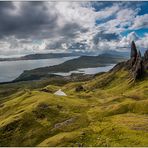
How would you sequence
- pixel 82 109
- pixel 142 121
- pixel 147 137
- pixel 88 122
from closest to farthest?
pixel 147 137
pixel 142 121
pixel 88 122
pixel 82 109

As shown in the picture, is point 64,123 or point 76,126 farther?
point 64,123

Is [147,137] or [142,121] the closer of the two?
[147,137]

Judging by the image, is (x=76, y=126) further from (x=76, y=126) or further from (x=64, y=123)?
(x=64, y=123)

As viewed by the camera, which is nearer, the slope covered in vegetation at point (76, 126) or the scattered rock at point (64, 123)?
the slope covered in vegetation at point (76, 126)

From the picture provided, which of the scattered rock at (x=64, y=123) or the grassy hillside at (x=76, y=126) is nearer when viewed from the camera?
the grassy hillside at (x=76, y=126)

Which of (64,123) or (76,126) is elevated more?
(76,126)

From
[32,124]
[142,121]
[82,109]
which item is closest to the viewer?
[142,121]

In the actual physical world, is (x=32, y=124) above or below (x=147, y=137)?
below

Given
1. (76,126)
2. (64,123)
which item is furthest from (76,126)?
(64,123)

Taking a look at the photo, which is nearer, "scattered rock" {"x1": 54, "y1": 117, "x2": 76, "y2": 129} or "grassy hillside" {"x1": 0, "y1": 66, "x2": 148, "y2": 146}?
"grassy hillside" {"x1": 0, "y1": 66, "x2": 148, "y2": 146}

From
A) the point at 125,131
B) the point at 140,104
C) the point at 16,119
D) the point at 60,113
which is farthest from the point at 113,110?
the point at 16,119

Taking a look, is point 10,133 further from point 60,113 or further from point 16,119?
point 60,113
